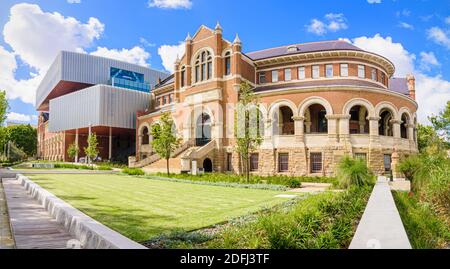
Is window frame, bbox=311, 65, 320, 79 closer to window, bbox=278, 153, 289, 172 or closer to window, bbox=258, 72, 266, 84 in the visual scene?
window, bbox=258, 72, 266, 84

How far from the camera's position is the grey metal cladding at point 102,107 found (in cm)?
4997

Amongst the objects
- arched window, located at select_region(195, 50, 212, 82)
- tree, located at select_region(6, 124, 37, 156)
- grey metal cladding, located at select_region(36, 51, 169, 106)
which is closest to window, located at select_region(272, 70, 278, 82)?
arched window, located at select_region(195, 50, 212, 82)

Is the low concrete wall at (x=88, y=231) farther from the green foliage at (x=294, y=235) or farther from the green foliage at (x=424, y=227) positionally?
the green foliage at (x=424, y=227)

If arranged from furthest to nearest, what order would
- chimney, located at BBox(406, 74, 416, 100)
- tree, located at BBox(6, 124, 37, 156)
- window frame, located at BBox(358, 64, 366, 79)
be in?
tree, located at BBox(6, 124, 37, 156) → chimney, located at BBox(406, 74, 416, 100) → window frame, located at BBox(358, 64, 366, 79)

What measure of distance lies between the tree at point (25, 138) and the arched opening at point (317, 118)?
260 feet

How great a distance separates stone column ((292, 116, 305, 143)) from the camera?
31125 millimetres

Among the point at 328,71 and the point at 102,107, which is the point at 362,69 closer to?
the point at 328,71

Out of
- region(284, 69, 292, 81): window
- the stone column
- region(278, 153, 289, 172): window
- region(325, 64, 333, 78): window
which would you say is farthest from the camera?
region(284, 69, 292, 81): window

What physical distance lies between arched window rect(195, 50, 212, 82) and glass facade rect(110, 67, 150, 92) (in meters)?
13.9

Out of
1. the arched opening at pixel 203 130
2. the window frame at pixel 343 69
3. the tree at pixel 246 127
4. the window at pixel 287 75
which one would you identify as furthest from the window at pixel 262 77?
the tree at pixel 246 127

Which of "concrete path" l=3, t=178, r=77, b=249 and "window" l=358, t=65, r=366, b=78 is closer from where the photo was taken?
"concrete path" l=3, t=178, r=77, b=249

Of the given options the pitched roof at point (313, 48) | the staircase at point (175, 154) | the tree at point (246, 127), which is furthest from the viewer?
the staircase at point (175, 154)

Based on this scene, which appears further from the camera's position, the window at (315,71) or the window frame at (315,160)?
the window at (315,71)

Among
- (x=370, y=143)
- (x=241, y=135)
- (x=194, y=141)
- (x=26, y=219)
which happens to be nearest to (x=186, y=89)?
(x=194, y=141)
